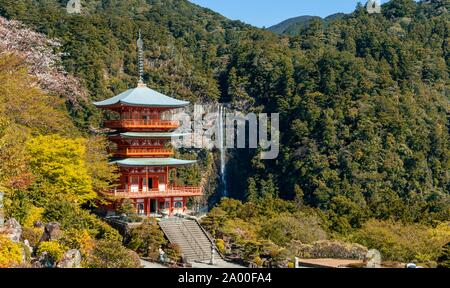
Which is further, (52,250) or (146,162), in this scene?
(146,162)

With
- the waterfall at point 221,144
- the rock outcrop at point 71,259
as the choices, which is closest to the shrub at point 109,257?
the rock outcrop at point 71,259

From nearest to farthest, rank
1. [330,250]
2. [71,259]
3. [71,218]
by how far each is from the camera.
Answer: [71,259], [71,218], [330,250]

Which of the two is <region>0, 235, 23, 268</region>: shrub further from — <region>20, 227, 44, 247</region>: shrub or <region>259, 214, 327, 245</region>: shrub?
<region>259, 214, 327, 245</region>: shrub

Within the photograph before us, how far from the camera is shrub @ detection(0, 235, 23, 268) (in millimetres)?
13473

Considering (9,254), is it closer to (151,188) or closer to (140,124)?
(151,188)

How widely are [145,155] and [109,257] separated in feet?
39.2

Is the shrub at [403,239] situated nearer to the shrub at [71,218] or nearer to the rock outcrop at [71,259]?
the shrub at [71,218]

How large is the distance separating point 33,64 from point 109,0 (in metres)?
69.1

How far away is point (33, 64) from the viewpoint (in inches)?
1280

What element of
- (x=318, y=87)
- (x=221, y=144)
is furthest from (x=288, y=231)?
(x=221, y=144)

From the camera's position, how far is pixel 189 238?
24531 mm

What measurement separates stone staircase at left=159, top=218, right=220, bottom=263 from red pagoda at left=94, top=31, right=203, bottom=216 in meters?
2.66

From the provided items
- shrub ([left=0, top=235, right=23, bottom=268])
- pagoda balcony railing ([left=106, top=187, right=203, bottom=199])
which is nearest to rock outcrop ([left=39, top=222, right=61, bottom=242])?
shrub ([left=0, top=235, right=23, bottom=268])
